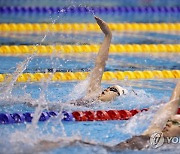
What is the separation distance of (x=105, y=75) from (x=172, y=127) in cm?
234

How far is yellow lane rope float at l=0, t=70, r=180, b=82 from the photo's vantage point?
17.4 ft

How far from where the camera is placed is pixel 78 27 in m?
7.66

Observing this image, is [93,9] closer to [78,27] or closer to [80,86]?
[78,27]

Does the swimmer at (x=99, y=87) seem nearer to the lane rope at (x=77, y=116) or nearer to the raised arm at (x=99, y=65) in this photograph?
the raised arm at (x=99, y=65)

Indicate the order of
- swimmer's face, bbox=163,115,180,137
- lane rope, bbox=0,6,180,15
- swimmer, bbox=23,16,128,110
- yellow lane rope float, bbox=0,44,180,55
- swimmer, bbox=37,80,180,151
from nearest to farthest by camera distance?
1. swimmer, bbox=37,80,180,151
2. swimmer's face, bbox=163,115,180,137
3. swimmer, bbox=23,16,128,110
4. yellow lane rope float, bbox=0,44,180,55
5. lane rope, bbox=0,6,180,15

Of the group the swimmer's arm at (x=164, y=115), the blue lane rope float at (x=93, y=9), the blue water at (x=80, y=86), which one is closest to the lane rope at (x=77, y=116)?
the blue water at (x=80, y=86)

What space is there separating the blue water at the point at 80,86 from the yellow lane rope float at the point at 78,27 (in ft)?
0.64

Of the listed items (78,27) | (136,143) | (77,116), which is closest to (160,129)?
(136,143)

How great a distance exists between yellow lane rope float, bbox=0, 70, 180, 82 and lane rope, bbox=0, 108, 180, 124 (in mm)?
1204

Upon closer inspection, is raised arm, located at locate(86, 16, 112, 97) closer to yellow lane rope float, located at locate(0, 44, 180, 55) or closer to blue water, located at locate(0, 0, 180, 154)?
blue water, located at locate(0, 0, 180, 154)

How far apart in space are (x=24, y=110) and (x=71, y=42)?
2773mm

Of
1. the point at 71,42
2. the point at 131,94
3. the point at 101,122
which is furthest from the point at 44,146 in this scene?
the point at 71,42

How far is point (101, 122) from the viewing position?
4008mm

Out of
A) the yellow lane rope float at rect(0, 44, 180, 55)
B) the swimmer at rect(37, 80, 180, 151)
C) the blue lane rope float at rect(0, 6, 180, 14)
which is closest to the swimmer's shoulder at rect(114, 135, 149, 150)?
the swimmer at rect(37, 80, 180, 151)
